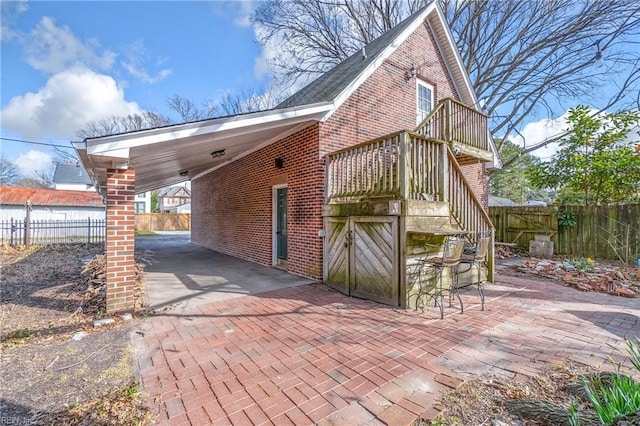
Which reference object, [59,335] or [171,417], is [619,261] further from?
[59,335]

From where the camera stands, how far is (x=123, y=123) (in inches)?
982

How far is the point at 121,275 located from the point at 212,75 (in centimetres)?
1360

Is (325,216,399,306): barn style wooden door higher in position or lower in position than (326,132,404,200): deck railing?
lower

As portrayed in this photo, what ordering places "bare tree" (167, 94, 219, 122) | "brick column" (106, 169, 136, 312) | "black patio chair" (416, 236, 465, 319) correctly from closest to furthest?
"brick column" (106, 169, 136, 312) < "black patio chair" (416, 236, 465, 319) < "bare tree" (167, 94, 219, 122)

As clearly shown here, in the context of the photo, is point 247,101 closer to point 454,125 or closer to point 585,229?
point 454,125

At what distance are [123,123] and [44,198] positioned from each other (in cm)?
1002

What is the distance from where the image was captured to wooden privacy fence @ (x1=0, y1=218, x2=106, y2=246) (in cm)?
1416

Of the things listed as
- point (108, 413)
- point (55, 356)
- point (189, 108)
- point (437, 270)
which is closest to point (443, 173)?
point (437, 270)

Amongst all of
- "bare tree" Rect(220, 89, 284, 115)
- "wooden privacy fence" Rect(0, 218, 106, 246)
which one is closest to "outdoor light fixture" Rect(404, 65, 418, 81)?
"bare tree" Rect(220, 89, 284, 115)

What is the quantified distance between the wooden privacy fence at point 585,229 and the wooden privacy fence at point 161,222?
30752 mm

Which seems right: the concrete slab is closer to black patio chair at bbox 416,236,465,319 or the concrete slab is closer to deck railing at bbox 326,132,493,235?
deck railing at bbox 326,132,493,235

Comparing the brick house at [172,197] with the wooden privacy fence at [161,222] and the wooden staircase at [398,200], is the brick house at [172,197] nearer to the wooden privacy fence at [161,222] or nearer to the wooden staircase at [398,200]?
the wooden privacy fence at [161,222]

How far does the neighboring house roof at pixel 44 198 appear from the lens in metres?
25.3

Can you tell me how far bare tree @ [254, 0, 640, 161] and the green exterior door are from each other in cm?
1203
